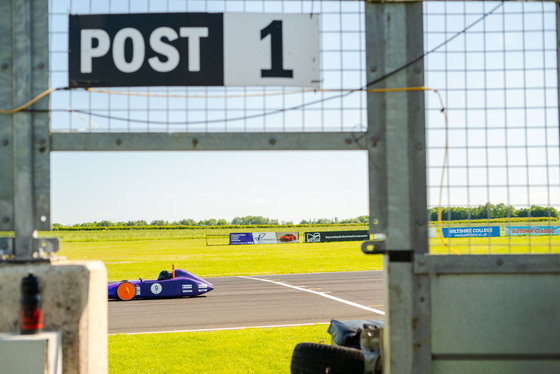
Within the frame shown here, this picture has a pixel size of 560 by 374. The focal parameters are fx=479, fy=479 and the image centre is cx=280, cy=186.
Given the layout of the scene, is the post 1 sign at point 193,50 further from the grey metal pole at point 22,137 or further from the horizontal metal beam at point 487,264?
the horizontal metal beam at point 487,264

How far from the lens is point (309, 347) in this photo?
14.9 ft

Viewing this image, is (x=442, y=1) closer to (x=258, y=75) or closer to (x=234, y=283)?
(x=258, y=75)

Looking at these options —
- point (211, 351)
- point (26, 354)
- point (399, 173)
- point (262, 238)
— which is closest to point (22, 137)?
point (26, 354)

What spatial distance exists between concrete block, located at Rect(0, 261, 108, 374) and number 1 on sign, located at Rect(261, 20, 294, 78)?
230cm

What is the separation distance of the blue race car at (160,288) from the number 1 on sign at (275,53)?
489 inches

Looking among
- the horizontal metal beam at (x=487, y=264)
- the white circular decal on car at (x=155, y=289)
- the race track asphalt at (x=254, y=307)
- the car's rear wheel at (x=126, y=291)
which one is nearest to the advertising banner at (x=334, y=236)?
the race track asphalt at (x=254, y=307)

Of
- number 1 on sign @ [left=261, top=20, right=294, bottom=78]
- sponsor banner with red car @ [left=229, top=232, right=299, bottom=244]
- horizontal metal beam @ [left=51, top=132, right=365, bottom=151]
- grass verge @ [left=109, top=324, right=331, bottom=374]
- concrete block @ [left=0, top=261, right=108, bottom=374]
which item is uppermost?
number 1 on sign @ [left=261, top=20, right=294, bottom=78]

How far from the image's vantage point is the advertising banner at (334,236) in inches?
2114

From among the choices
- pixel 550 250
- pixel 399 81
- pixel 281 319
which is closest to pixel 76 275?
A: pixel 399 81

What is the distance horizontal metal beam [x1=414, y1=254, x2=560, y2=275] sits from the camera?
407 centimetres

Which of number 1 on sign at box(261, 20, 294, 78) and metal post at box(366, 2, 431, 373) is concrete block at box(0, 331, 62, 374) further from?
number 1 on sign at box(261, 20, 294, 78)

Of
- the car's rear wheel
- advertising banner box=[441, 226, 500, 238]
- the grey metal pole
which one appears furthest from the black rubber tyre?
the car's rear wheel

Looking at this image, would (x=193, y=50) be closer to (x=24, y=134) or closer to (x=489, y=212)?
(x=24, y=134)

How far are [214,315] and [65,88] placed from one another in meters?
9.17
